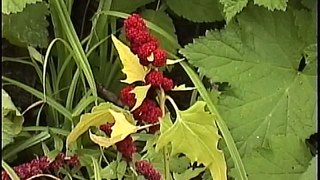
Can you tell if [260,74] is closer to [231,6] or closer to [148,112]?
[231,6]

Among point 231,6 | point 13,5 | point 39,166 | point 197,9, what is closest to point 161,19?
point 197,9

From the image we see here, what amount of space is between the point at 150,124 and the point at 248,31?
381 millimetres

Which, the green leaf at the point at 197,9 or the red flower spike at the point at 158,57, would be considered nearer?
the red flower spike at the point at 158,57

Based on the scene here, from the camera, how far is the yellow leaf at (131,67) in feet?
3.72

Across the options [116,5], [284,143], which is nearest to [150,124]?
[284,143]

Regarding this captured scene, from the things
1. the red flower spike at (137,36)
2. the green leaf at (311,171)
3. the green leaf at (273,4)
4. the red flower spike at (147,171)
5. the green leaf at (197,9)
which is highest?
the green leaf at (273,4)

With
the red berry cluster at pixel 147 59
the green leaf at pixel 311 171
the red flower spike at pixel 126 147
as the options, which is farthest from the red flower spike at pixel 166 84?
the green leaf at pixel 311 171

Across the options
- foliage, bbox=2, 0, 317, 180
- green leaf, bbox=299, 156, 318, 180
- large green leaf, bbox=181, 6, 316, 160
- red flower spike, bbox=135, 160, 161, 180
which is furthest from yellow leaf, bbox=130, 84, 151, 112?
green leaf, bbox=299, 156, 318, 180

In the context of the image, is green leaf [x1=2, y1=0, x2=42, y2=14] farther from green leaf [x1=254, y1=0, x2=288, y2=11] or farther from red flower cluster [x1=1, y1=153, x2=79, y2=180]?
green leaf [x1=254, y1=0, x2=288, y2=11]

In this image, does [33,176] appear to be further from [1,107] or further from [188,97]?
[188,97]

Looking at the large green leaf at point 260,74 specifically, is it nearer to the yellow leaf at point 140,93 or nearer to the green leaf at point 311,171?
the green leaf at point 311,171

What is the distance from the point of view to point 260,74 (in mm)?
1397

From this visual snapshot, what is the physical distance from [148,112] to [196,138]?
0.28 feet

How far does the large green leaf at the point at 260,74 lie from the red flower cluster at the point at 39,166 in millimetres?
304
